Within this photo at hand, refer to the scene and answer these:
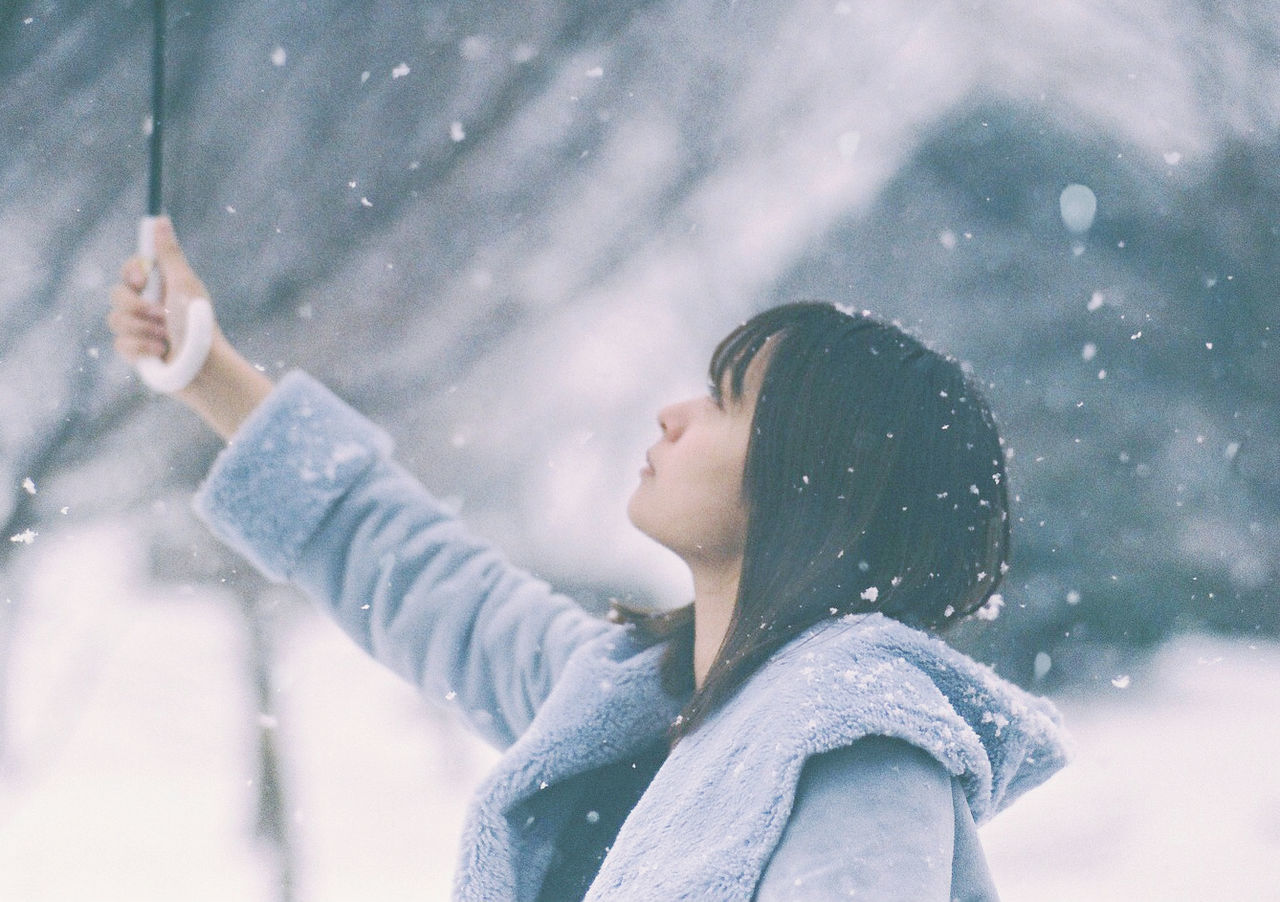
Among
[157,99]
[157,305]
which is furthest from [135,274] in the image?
[157,99]

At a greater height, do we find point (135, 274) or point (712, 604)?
point (135, 274)

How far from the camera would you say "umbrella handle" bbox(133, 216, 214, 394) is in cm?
78

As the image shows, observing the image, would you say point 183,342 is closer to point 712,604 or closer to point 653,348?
point 712,604

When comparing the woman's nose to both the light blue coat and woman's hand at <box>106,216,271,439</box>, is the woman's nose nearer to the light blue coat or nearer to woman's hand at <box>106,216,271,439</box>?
the light blue coat

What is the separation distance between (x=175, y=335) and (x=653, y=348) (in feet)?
1.91

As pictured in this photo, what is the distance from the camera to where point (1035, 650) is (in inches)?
46.9

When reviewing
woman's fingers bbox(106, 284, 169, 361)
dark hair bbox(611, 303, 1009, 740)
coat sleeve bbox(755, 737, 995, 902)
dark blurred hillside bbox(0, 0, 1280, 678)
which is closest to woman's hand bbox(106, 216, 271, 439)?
woman's fingers bbox(106, 284, 169, 361)

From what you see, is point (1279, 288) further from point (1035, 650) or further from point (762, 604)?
point (762, 604)

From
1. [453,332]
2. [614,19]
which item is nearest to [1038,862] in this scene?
[453,332]

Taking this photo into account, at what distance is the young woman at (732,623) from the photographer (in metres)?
0.50

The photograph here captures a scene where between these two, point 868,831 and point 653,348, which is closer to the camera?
→ point 868,831

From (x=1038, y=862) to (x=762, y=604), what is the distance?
2.61ft

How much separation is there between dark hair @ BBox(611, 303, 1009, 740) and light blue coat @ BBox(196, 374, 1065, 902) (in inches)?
1.0

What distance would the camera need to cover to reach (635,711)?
677 mm
